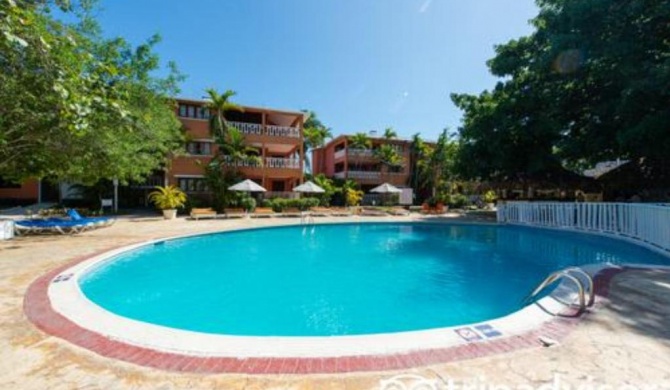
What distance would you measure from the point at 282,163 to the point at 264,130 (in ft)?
10.0

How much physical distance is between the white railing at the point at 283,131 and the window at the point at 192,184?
6693mm

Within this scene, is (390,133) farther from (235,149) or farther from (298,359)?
(298,359)

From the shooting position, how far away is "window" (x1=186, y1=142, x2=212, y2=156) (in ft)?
90.0

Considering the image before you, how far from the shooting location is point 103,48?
17141 mm

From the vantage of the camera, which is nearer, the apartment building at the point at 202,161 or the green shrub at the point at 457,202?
Result: the apartment building at the point at 202,161

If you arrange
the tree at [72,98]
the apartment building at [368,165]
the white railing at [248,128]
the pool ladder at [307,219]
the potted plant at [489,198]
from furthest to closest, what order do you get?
the potted plant at [489,198] → the apartment building at [368,165] → the white railing at [248,128] → the pool ladder at [307,219] → the tree at [72,98]

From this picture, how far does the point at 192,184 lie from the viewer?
90.2 feet

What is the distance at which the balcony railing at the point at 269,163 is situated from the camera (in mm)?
25828

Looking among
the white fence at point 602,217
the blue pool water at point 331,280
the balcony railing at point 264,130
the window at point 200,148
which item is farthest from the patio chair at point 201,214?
the white fence at point 602,217

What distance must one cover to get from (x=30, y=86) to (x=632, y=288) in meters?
13.1

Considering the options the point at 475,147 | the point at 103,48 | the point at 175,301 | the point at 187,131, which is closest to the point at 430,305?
the point at 175,301

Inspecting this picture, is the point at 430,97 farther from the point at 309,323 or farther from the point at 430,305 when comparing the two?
the point at 309,323

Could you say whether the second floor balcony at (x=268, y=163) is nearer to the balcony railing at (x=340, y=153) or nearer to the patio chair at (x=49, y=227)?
the balcony railing at (x=340, y=153)

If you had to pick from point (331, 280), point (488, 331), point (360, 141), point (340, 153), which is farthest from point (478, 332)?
point (340, 153)
